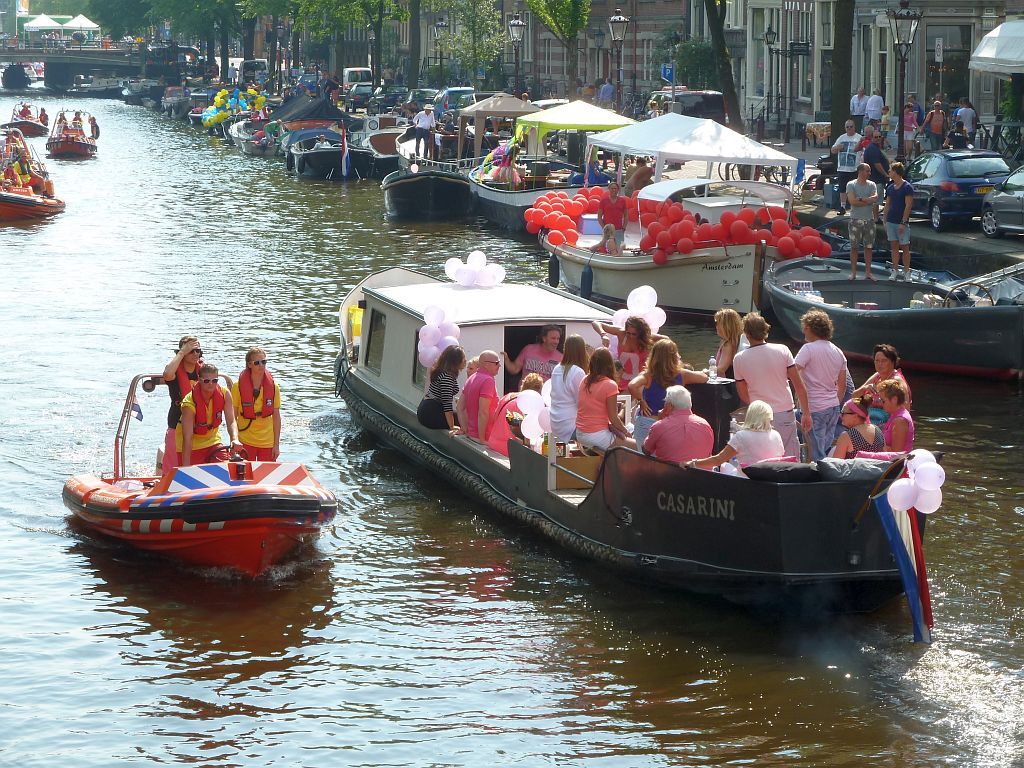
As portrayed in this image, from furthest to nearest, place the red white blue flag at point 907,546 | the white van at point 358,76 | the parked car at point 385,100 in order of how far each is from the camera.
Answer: the white van at point 358,76 → the parked car at point 385,100 → the red white blue flag at point 907,546

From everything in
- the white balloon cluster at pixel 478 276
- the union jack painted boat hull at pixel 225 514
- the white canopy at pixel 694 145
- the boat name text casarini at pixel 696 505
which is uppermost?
the white canopy at pixel 694 145

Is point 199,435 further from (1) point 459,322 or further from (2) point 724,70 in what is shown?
(2) point 724,70

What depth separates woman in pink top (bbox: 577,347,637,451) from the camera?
13.3 meters

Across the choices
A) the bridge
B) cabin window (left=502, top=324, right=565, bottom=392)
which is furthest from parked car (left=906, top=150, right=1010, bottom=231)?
the bridge

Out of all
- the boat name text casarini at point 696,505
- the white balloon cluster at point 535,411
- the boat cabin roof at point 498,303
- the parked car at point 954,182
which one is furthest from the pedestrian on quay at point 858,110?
the boat name text casarini at point 696,505

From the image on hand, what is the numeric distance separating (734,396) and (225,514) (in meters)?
4.40

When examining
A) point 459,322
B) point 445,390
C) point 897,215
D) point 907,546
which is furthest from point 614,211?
point 907,546

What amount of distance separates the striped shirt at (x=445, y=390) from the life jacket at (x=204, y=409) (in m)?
2.60

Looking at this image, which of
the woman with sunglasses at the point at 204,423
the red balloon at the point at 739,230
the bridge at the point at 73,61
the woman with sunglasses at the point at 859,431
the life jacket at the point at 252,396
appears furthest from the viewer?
the bridge at the point at 73,61

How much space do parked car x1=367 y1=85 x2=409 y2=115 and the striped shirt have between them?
2176 inches

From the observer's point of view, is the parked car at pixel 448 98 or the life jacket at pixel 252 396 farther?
the parked car at pixel 448 98

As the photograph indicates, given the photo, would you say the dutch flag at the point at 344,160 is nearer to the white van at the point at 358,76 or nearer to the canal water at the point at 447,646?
the canal water at the point at 447,646

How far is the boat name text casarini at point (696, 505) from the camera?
11.7 m

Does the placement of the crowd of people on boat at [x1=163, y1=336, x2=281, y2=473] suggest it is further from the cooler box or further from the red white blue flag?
the cooler box
